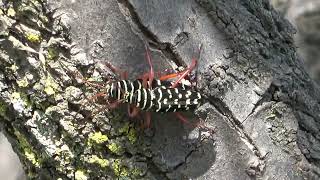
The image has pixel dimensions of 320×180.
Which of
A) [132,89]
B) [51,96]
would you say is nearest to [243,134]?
[132,89]

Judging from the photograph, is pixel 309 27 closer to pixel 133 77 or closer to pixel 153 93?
pixel 153 93

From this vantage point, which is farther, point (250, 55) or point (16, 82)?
point (250, 55)

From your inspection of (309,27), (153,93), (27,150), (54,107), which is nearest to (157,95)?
(153,93)

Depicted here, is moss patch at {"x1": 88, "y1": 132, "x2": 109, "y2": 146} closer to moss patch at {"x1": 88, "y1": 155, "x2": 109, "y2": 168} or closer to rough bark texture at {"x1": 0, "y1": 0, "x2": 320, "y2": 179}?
rough bark texture at {"x1": 0, "y1": 0, "x2": 320, "y2": 179}

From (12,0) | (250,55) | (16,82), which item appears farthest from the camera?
(250,55)

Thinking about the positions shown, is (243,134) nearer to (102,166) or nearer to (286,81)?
(286,81)

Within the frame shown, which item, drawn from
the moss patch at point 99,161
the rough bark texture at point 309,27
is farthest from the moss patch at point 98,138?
the rough bark texture at point 309,27

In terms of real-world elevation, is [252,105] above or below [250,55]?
below
